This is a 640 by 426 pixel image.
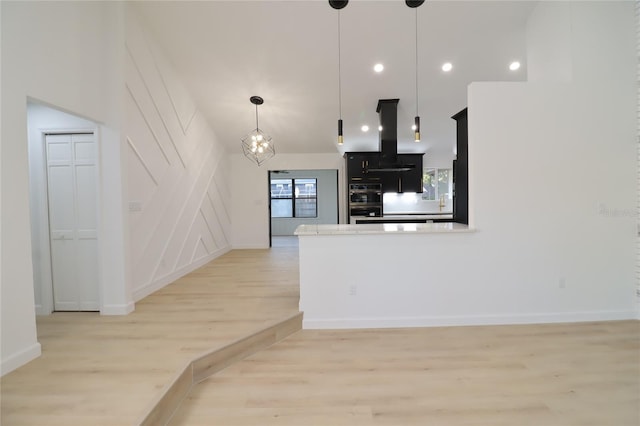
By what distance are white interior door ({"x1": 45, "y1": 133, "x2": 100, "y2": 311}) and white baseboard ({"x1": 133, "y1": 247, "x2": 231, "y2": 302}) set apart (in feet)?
1.41

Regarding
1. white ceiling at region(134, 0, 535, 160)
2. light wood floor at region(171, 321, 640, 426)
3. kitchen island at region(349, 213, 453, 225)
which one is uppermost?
white ceiling at region(134, 0, 535, 160)

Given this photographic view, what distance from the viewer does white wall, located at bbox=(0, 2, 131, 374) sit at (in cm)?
214

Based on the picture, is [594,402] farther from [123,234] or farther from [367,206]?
[367,206]

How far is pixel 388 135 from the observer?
499 centimetres

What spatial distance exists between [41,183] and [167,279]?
6.18 feet

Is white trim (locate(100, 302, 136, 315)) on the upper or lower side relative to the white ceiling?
lower

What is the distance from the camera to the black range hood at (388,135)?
16.3 ft

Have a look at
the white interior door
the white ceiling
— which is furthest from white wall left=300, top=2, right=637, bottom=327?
the white interior door

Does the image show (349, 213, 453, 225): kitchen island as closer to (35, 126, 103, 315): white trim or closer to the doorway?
the doorway

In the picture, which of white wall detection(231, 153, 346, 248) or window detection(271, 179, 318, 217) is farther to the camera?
window detection(271, 179, 318, 217)

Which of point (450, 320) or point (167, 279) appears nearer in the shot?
point (450, 320)

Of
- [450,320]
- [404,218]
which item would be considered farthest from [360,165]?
[450,320]

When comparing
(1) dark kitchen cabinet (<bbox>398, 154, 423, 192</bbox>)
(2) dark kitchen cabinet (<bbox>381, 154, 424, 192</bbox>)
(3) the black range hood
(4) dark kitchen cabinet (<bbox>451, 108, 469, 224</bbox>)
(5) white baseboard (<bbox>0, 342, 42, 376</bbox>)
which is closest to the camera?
(5) white baseboard (<bbox>0, 342, 42, 376</bbox>)

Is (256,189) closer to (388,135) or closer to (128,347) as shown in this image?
(388,135)
